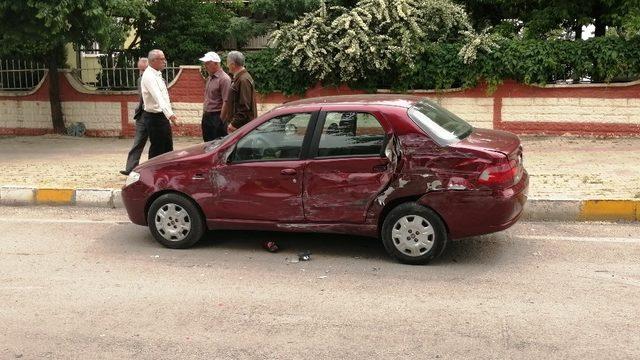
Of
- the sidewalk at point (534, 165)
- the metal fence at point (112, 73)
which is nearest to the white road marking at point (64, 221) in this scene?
the sidewalk at point (534, 165)

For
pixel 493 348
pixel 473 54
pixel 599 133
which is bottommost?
pixel 493 348

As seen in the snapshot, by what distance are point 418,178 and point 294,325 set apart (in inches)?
73.8

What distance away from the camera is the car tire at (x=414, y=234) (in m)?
5.95

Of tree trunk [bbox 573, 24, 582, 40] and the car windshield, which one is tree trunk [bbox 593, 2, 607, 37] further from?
the car windshield

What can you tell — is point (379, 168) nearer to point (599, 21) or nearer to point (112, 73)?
point (599, 21)

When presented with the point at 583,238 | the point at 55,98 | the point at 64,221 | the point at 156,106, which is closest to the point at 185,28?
the point at 55,98

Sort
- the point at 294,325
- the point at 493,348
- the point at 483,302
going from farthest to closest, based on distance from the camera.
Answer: the point at 483,302, the point at 294,325, the point at 493,348

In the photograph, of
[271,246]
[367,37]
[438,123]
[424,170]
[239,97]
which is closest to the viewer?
[424,170]

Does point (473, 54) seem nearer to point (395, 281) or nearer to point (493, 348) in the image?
point (395, 281)

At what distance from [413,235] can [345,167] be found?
86 cm

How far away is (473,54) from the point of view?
43.2ft

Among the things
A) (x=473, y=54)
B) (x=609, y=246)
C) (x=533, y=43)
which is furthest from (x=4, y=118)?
(x=609, y=246)

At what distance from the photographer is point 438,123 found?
6344 mm

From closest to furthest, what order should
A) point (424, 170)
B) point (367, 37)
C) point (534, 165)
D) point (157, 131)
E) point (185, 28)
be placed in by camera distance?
point (424, 170) < point (157, 131) < point (534, 165) < point (367, 37) < point (185, 28)
